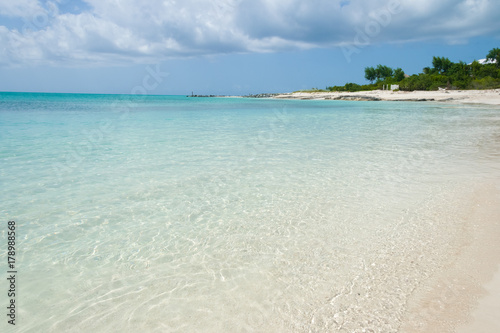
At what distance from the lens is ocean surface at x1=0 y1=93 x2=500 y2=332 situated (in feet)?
9.02

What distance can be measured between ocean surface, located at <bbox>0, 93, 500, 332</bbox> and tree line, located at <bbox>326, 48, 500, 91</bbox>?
226ft

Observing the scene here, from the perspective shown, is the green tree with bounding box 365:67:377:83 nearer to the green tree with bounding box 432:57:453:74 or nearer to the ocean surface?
the green tree with bounding box 432:57:453:74

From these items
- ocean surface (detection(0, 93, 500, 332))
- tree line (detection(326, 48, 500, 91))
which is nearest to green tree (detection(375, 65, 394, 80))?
tree line (detection(326, 48, 500, 91))

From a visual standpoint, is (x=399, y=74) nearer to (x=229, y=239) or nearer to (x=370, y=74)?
(x=370, y=74)

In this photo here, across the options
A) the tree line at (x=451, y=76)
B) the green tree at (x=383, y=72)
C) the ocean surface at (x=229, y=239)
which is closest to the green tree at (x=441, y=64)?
the tree line at (x=451, y=76)

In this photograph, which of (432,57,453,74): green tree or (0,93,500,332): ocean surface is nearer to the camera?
(0,93,500,332): ocean surface

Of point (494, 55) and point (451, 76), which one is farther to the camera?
point (494, 55)

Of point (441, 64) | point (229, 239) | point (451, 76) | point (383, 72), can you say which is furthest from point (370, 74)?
point (229, 239)

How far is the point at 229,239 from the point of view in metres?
4.08

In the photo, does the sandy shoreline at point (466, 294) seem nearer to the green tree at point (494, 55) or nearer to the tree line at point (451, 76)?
the tree line at point (451, 76)

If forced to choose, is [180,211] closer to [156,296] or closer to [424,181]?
[156,296]

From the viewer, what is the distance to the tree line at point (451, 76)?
2502 inches

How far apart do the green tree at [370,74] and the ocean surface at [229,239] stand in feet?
346

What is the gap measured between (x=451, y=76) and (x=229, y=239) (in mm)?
84707
